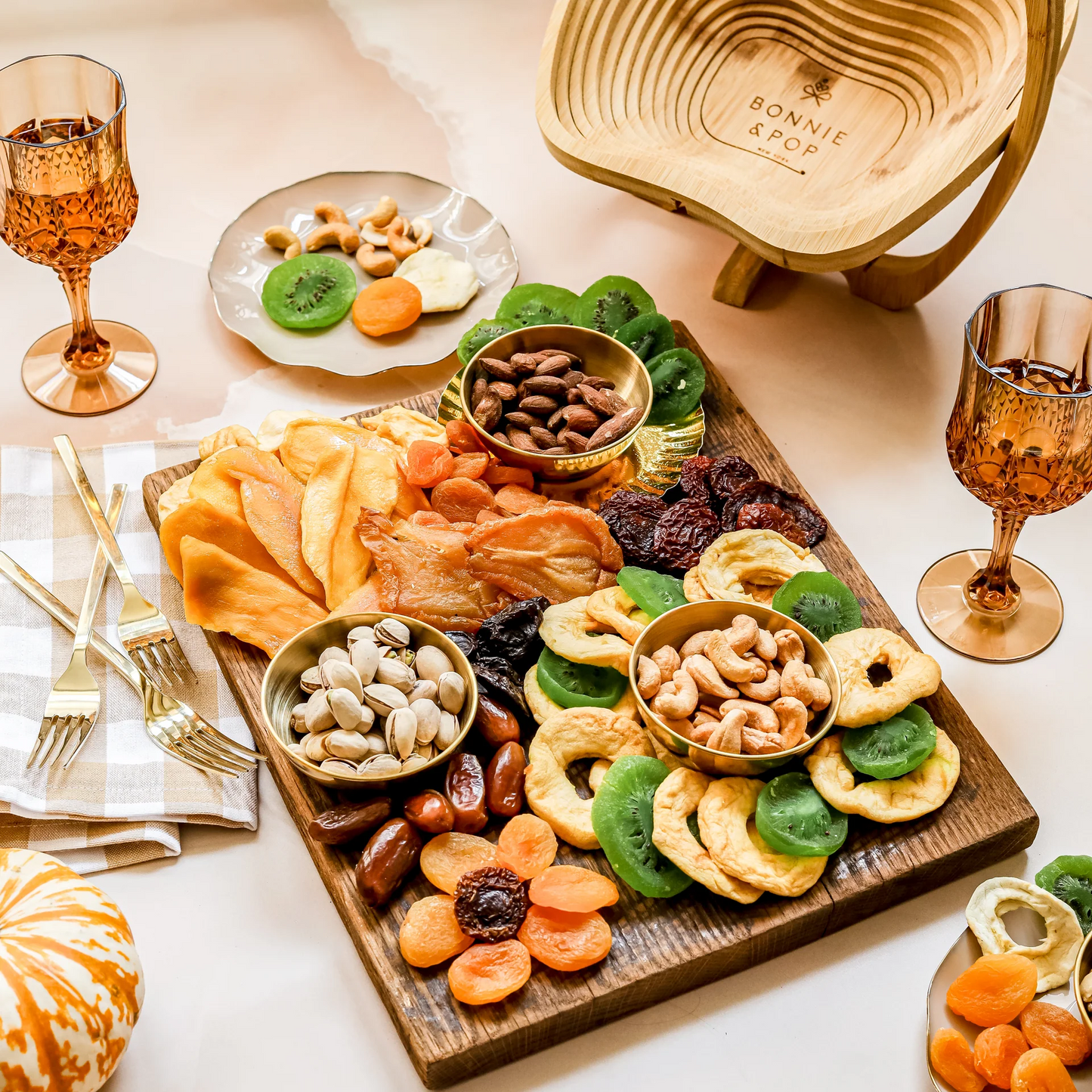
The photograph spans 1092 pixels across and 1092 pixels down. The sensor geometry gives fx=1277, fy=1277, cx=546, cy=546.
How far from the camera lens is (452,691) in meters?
1.83

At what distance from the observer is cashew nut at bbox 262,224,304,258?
2770mm

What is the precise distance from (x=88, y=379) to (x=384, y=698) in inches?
48.3

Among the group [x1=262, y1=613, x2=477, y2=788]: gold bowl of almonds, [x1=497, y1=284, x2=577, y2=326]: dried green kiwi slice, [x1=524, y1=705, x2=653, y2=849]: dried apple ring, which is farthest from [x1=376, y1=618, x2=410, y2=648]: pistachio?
[x1=497, y1=284, x2=577, y2=326]: dried green kiwi slice

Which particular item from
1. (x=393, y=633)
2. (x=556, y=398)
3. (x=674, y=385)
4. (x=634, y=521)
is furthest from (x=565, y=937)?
(x=674, y=385)

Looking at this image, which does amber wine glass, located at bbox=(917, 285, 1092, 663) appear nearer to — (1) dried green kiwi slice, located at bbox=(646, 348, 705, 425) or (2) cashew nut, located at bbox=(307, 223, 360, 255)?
(1) dried green kiwi slice, located at bbox=(646, 348, 705, 425)

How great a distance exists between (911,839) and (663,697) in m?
0.41

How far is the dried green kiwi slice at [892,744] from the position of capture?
1.81 metres

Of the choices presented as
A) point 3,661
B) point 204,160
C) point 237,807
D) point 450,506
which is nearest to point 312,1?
point 204,160

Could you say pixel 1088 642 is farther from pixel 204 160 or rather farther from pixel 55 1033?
pixel 204 160

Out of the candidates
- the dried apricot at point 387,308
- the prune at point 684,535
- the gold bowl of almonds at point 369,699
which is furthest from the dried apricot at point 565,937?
the dried apricot at point 387,308

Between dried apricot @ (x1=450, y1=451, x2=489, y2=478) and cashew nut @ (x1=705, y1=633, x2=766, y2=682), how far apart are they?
55cm

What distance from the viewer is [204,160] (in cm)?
309

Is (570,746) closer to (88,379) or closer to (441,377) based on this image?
(441,377)

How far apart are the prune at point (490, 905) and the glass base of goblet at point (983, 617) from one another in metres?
0.90
